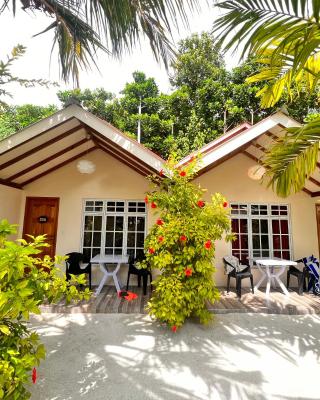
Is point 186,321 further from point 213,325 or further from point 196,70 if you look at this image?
point 196,70

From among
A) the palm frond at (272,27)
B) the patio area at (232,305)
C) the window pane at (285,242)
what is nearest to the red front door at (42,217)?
the patio area at (232,305)

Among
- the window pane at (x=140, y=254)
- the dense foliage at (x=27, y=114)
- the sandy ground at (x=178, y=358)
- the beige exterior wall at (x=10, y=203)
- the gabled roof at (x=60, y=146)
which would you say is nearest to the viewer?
the sandy ground at (x=178, y=358)

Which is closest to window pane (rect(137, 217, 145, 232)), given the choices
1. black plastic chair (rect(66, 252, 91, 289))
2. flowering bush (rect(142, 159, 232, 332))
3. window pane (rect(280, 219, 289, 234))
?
black plastic chair (rect(66, 252, 91, 289))

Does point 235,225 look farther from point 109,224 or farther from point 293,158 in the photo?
point 293,158

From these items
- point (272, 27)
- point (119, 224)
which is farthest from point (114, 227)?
point (272, 27)

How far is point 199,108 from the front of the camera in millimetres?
16688

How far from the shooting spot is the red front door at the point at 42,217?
6969 mm

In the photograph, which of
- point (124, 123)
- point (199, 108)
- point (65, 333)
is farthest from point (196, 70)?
point (65, 333)

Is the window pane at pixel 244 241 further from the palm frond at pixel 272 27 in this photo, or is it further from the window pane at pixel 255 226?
the palm frond at pixel 272 27

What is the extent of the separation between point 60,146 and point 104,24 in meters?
4.20

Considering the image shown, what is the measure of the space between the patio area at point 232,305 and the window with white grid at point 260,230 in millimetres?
1443

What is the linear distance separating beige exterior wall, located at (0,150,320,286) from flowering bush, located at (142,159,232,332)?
113 inches

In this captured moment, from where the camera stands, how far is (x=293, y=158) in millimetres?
3299

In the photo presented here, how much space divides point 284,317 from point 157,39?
5179 mm
